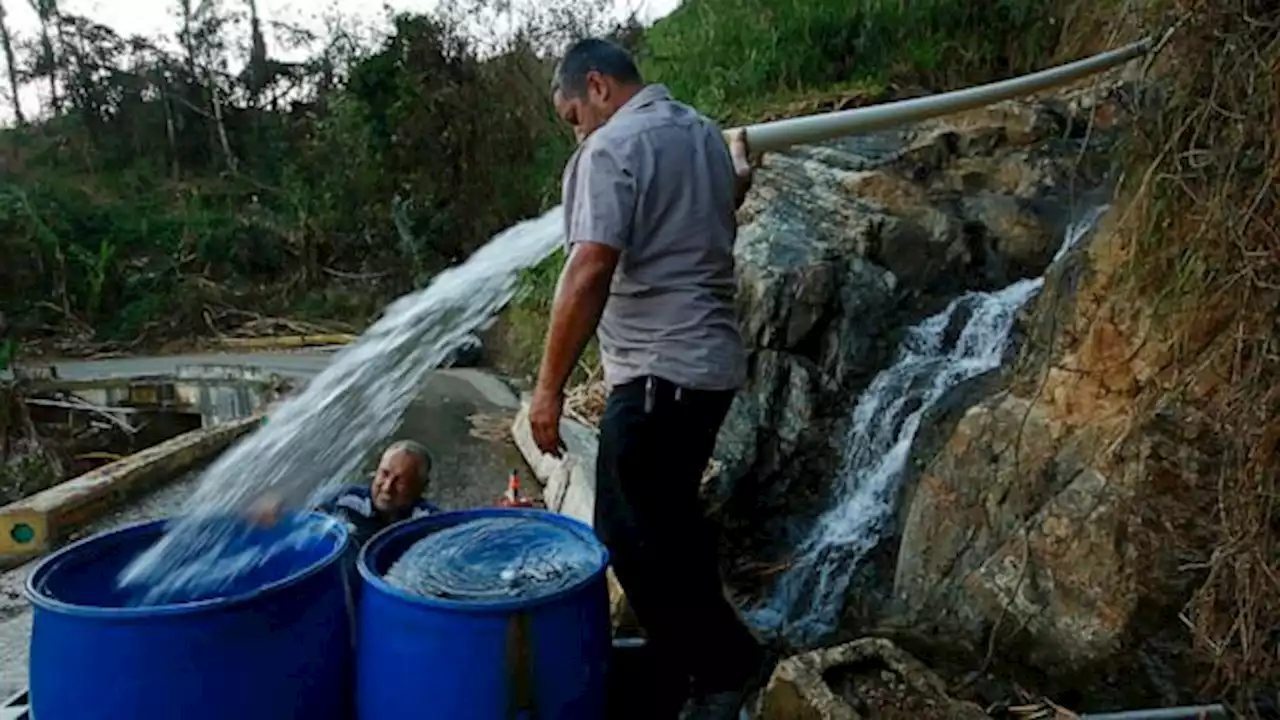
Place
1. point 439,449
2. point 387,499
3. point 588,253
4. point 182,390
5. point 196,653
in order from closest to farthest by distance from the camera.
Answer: point 196,653 → point 588,253 → point 387,499 → point 439,449 → point 182,390

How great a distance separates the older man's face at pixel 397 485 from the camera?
9.77 feet

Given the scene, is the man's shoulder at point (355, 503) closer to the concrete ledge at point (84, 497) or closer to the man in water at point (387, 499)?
the man in water at point (387, 499)

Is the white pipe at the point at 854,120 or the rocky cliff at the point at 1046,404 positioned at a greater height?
the white pipe at the point at 854,120

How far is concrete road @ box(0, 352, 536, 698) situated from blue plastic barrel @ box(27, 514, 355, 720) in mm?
2006

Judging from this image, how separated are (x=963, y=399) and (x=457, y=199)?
27.8 ft

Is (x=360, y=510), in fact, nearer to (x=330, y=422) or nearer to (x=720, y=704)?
(x=330, y=422)

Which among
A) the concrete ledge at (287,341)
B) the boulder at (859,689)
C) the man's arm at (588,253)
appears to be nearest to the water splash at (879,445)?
the boulder at (859,689)

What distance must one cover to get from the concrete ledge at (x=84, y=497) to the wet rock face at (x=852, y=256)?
329 centimetres

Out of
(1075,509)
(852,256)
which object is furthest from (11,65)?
(1075,509)

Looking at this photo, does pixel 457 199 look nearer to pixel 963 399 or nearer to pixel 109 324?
pixel 109 324

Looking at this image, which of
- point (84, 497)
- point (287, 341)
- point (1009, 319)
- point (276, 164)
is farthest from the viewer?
point (276, 164)

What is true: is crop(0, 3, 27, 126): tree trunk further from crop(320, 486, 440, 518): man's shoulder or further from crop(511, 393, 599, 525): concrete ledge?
crop(320, 486, 440, 518): man's shoulder

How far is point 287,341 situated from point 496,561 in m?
8.94

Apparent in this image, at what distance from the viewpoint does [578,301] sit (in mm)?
2047
